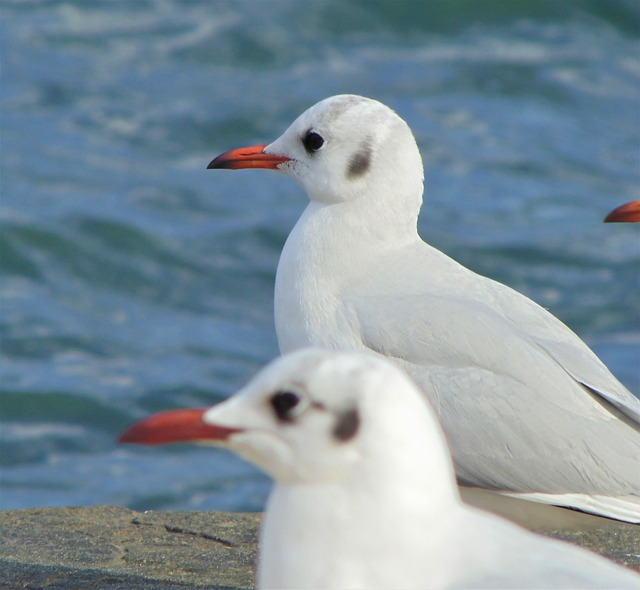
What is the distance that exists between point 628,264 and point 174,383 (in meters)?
4.86

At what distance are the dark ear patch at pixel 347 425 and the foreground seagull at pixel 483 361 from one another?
2023mm

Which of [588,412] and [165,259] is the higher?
[588,412]

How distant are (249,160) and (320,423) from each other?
2.89m

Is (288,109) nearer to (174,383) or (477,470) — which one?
(174,383)

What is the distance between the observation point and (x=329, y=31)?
17375mm

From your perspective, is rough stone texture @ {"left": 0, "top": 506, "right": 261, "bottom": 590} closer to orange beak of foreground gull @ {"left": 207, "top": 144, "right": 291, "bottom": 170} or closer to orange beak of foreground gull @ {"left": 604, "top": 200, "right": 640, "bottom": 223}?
orange beak of foreground gull @ {"left": 207, "top": 144, "right": 291, "bottom": 170}

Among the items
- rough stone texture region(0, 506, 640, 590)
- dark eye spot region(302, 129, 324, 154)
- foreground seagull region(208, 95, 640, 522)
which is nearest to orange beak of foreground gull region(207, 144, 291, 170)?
dark eye spot region(302, 129, 324, 154)

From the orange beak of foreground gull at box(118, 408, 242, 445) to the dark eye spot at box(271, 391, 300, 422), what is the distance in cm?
9

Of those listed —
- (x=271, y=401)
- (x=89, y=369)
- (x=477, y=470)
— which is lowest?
(x=89, y=369)

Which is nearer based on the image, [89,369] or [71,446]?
[71,446]

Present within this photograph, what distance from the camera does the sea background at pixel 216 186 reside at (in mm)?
10625

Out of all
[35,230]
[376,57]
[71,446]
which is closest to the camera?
[71,446]

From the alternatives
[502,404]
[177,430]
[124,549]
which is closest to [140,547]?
[124,549]

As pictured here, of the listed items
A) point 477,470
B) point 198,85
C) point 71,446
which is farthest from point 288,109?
point 477,470
